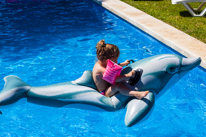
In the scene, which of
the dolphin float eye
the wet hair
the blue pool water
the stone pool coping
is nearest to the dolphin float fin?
the dolphin float eye

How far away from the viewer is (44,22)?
959 cm

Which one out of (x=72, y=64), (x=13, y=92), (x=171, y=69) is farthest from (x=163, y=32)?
(x=13, y=92)

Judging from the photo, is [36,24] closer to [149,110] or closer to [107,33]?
[107,33]

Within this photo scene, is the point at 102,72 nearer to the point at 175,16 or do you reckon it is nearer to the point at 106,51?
the point at 106,51

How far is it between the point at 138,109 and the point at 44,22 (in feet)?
23.2

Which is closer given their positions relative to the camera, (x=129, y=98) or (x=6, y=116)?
(x=129, y=98)

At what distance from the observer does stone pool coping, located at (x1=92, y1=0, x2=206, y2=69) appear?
605 cm

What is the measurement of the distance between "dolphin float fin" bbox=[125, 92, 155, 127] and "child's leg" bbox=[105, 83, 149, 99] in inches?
2.4

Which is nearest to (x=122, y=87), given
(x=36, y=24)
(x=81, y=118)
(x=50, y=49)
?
(x=81, y=118)

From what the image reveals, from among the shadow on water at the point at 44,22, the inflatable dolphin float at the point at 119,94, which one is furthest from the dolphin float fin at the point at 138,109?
the shadow on water at the point at 44,22

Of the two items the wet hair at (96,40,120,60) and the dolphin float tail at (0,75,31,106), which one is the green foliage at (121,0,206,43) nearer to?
the wet hair at (96,40,120,60)

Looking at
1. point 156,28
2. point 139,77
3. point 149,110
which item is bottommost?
point 156,28

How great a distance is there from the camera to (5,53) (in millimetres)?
7219

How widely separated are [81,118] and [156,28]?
4.00 meters
